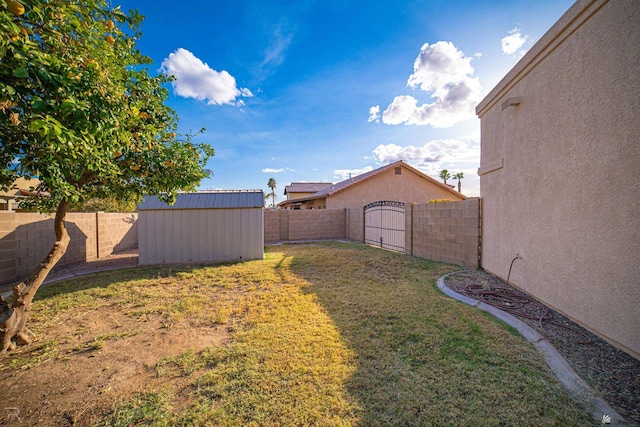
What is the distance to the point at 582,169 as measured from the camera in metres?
3.55

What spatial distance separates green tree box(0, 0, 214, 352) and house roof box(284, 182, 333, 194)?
3064 centimetres

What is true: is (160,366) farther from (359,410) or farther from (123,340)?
(359,410)

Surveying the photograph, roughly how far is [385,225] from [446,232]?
12.6 feet

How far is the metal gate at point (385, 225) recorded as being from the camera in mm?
10633

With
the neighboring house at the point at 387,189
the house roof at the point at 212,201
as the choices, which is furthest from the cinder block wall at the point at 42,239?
the neighboring house at the point at 387,189

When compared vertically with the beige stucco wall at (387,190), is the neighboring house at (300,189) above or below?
above

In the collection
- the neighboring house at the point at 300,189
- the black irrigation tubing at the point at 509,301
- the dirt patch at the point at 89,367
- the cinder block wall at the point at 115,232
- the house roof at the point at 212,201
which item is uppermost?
the neighboring house at the point at 300,189

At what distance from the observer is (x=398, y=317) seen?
4.12 meters

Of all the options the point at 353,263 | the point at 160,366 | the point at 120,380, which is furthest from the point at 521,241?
the point at 120,380

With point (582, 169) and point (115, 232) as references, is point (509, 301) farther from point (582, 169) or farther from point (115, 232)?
point (115, 232)

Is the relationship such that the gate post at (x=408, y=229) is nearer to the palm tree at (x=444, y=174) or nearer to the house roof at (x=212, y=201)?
the house roof at (x=212, y=201)

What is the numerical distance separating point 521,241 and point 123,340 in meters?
7.08

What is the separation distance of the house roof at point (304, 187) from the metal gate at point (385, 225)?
2220cm

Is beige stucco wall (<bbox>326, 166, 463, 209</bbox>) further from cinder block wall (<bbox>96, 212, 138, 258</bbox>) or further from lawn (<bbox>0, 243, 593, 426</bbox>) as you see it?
lawn (<bbox>0, 243, 593, 426</bbox>)
